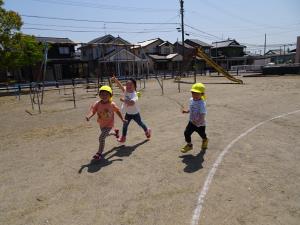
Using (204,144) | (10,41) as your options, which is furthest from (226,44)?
(204,144)

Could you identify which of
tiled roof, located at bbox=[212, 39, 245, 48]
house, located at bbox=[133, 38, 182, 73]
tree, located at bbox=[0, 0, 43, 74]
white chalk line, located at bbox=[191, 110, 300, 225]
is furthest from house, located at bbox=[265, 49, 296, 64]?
white chalk line, located at bbox=[191, 110, 300, 225]

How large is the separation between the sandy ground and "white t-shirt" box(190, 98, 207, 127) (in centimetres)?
66

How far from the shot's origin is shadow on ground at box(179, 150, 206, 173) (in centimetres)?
506

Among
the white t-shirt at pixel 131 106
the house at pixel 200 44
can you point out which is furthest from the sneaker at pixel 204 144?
the house at pixel 200 44

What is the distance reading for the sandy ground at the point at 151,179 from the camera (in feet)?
11.9

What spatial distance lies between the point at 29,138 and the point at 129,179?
4.65 m

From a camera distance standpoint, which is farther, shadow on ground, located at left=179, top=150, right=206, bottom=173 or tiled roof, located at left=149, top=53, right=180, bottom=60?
tiled roof, located at left=149, top=53, right=180, bottom=60

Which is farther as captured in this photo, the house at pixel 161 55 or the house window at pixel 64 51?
the house at pixel 161 55

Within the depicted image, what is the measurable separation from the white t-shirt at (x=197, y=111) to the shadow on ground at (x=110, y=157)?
1.55 metres

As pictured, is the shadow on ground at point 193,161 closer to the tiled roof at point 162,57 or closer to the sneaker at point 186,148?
the sneaker at point 186,148

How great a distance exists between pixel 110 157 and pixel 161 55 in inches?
2005

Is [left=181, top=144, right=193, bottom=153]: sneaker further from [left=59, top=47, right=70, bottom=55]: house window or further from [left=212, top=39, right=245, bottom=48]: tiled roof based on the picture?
[left=212, top=39, right=245, bottom=48]: tiled roof

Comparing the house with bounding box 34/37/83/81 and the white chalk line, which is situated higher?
the house with bounding box 34/37/83/81

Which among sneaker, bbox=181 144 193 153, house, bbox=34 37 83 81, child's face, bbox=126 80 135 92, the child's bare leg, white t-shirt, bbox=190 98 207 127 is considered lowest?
sneaker, bbox=181 144 193 153
